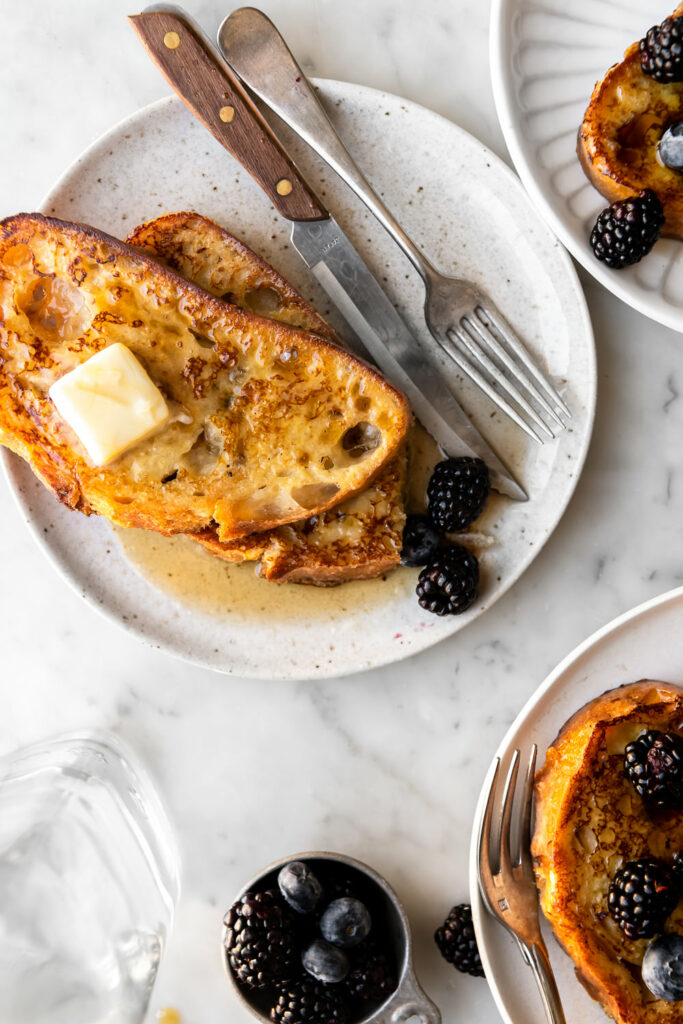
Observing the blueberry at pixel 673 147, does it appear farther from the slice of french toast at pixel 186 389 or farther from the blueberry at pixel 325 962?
the blueberry at pixel 325 962

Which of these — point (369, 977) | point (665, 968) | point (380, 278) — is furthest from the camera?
point (380, 278)

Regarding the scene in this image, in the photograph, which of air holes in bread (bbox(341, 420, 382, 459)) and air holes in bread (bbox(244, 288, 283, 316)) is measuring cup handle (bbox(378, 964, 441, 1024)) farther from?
air holes in bread (bbox(244, 288, 283, 316))

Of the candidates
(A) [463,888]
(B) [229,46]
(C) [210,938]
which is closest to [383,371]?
(B) [229,46]

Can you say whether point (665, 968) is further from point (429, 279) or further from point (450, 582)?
point (429, 279)

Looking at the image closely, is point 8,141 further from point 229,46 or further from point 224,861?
point 224,861

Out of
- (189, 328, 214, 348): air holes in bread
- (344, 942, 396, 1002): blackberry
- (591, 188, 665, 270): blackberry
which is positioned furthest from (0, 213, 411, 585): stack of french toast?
(344, 942, 396, 1002): blackberry

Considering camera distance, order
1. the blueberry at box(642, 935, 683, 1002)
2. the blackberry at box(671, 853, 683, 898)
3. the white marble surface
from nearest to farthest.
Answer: the blueberry at box(642, 935, 683, 1002) < the blackberry at box(671, 853, 683, 898) < the white marble surface

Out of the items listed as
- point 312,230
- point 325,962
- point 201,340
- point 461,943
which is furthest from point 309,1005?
point 312,230
